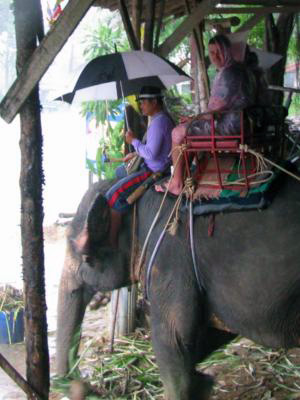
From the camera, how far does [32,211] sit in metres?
3.15

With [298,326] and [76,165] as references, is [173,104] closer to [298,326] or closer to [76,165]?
[298,326]

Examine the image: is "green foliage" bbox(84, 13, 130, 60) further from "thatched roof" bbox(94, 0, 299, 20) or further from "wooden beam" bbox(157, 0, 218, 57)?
"wooden beam" bbox(157, 0, 218, 57)

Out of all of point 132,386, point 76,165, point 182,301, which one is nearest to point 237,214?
point 182,301

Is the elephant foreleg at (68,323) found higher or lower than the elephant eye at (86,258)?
lower

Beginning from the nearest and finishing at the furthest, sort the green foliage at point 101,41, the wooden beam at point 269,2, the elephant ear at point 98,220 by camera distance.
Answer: the elephant ear at point 98,220 → the wooden beam at point 269,2 → the green foliage at point 101,41

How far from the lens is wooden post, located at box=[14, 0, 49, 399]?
120 inches

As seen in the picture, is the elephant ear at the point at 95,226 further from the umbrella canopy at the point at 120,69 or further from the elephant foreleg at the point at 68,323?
the umbrella canopy at the point at 120,69

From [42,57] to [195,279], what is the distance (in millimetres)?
1719

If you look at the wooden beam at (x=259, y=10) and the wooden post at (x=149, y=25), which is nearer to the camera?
the wooden post at (x=149, y=25)

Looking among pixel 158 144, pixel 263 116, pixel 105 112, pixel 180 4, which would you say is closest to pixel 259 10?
pixel 180 4

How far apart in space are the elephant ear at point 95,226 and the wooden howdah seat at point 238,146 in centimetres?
60

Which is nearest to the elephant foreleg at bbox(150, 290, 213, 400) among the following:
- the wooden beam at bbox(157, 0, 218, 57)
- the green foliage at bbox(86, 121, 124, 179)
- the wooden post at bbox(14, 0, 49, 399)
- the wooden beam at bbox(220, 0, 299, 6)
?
the wooden post at bbox(14, 0, 49, 399)

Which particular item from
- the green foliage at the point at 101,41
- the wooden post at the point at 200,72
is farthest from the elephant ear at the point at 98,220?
the green foliage at the point at 101,41

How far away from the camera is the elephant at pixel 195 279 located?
3547 mm
